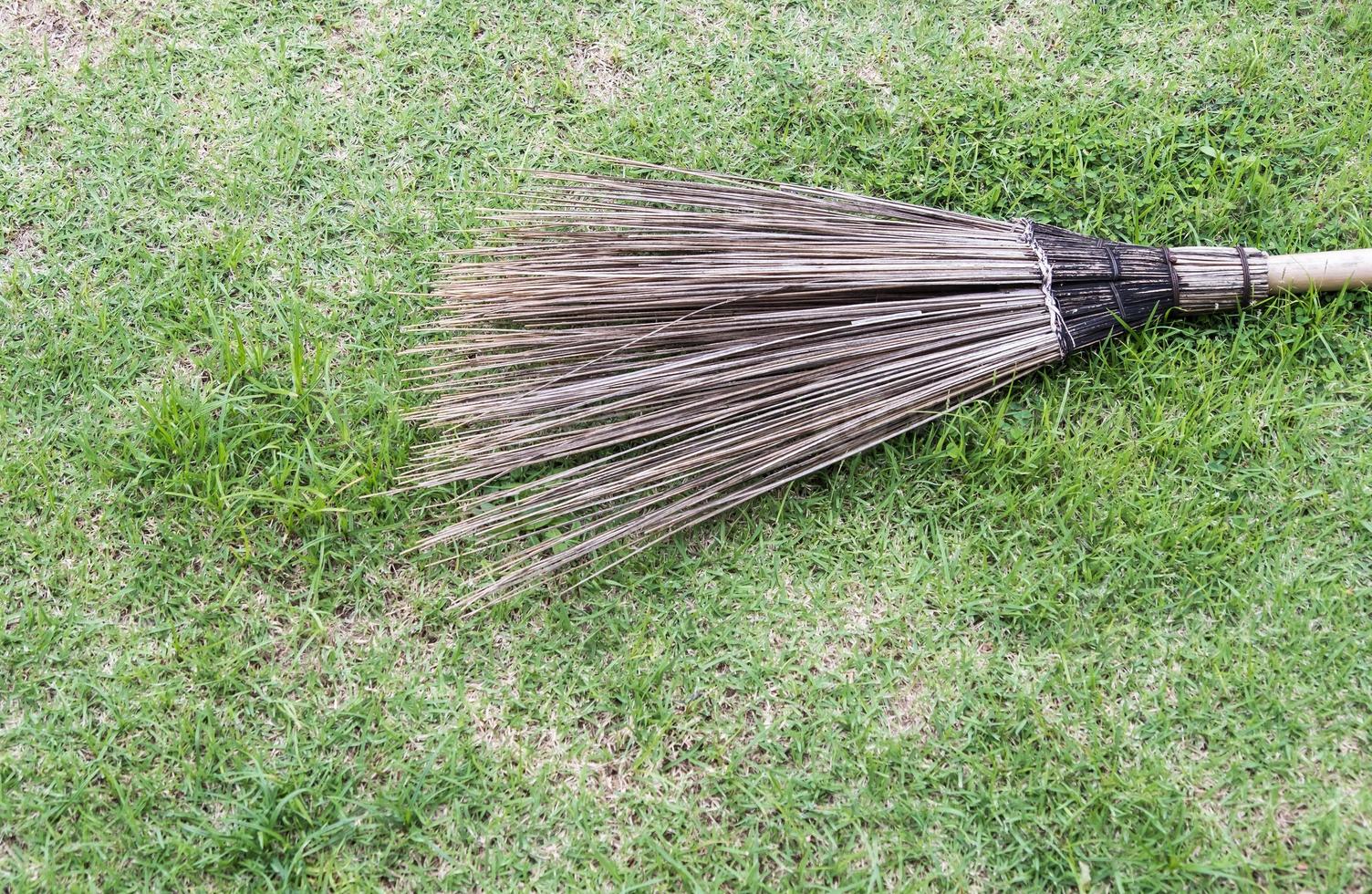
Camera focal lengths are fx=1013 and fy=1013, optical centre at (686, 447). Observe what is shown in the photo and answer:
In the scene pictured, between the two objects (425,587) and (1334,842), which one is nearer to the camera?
(1334,842)

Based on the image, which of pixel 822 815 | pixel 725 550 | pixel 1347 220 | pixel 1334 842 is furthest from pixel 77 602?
pixel 1347 220

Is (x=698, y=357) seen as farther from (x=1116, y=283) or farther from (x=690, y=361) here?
(x=1116, y=283)

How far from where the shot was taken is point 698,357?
218 centimetres

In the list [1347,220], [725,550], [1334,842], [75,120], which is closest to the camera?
[1334,842]

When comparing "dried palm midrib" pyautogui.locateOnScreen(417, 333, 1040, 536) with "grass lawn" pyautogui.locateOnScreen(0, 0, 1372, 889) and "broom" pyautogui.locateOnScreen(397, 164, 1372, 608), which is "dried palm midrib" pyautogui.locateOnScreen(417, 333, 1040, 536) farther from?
"grass lawn" pyautogui.locateOnScreen(0, 0, 1372, 889)

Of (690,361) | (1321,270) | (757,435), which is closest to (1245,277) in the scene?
(1321,270)

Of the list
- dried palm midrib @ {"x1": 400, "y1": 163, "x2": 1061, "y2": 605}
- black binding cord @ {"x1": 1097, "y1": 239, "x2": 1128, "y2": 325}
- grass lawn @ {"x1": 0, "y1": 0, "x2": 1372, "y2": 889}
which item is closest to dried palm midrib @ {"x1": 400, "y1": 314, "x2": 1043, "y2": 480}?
dried palm midrib @ {"x1": 400, "y1": 163, "x2": 1061, "y2": 605}

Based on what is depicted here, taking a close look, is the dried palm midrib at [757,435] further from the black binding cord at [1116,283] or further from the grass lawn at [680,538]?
the black binding cord at [1116,283]

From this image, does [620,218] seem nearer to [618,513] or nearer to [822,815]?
[618,513]

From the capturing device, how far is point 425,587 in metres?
2.21

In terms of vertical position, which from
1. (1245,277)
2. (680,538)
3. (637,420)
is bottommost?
(680,538)

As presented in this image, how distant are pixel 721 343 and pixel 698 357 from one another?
7 centimetres

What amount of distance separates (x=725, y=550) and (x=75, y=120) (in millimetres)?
2062

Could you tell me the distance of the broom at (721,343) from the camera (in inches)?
85.9
